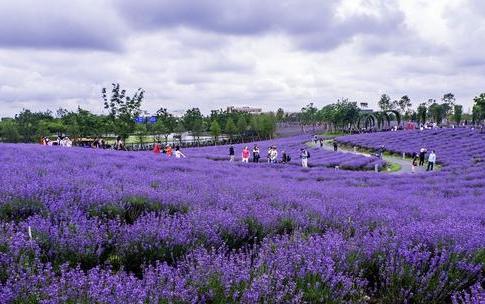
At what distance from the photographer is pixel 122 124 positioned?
50250mm

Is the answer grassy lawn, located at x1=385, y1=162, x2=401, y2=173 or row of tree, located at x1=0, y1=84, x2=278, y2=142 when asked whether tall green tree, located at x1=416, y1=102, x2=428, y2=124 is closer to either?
row of tree, located at x1=0, y1=84, x2=278, y2=142

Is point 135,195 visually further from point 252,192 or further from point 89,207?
point 252,192

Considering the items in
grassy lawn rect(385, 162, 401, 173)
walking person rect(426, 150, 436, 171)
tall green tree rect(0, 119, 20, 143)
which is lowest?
grassy lawn rect(385, 162, 401, 173)

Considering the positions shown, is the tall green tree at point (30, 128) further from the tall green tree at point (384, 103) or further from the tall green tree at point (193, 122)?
the tall green tree at point (384, 103)

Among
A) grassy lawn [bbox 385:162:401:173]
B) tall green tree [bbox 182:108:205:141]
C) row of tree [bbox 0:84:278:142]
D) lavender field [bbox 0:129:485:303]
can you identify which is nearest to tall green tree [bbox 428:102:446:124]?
row of tree [bbox 0:84:278:142]

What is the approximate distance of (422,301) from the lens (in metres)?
3.37

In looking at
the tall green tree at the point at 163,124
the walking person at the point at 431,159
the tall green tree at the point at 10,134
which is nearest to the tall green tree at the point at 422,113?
the tall green tree at the point at 163,124

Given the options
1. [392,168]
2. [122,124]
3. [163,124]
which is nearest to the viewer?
[392,168]

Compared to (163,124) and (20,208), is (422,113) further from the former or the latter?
(20,208)

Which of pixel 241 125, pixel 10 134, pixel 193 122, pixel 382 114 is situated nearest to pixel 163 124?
pixel 193 122

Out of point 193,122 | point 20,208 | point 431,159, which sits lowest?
point 431,159

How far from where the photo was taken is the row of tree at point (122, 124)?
50.6 meters

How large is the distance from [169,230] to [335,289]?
1.52 meters

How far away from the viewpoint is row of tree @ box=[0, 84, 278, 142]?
166 feet
